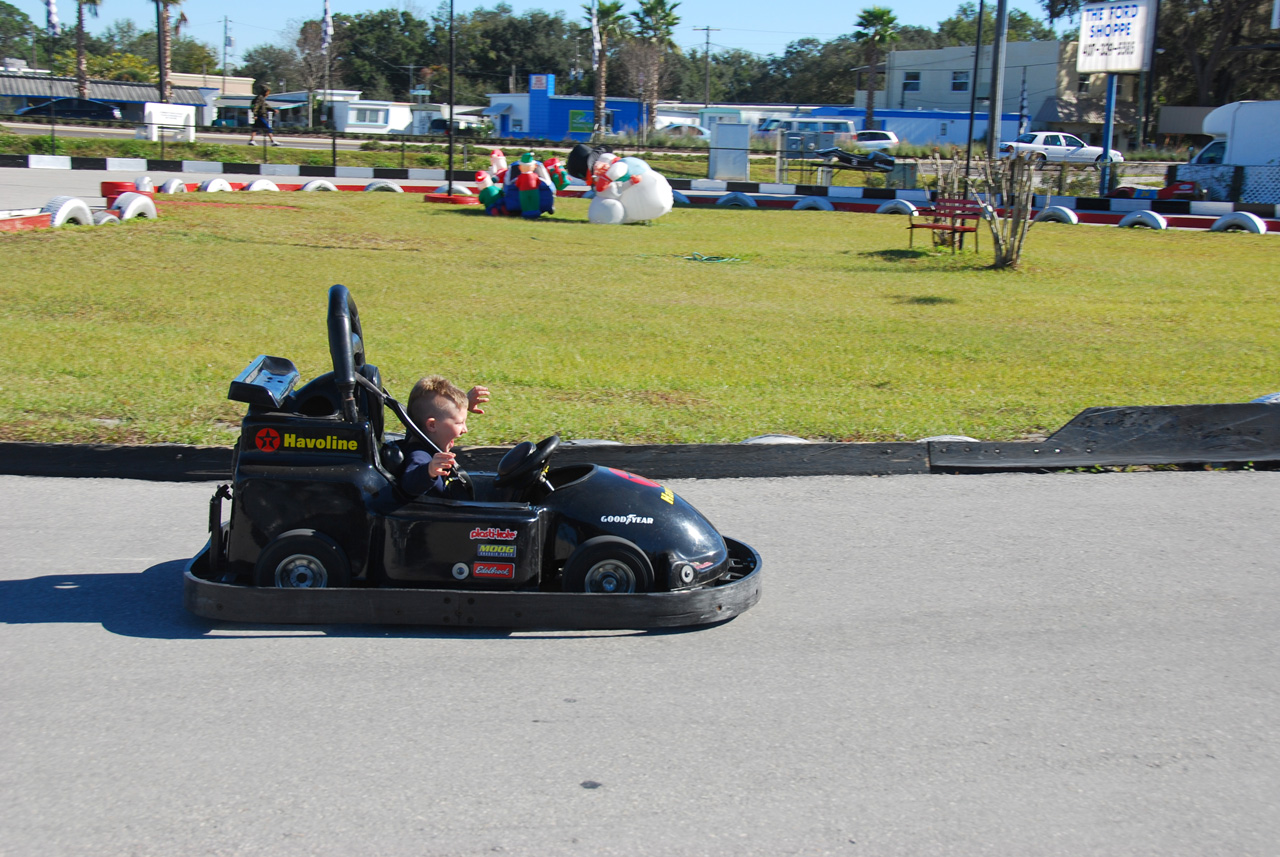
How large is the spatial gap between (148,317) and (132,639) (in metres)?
6.95

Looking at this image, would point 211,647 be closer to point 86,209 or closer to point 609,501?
point 609,501

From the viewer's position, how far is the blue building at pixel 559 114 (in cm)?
6119

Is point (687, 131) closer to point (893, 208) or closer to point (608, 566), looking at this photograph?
point (893, 208)

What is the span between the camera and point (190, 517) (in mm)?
5281

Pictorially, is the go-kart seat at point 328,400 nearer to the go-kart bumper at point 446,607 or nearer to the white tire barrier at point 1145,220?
the go-kart bumper at point 446,607

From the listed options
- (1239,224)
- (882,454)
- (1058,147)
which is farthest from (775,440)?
(1058,147)

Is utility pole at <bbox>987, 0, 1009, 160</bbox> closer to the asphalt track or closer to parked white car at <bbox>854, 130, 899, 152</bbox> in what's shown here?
the asphalt track

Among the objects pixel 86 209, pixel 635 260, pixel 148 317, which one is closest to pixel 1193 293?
pixel 635 260

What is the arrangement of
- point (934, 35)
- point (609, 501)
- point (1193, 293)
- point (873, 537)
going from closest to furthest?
point (609, 501), point (873, 537), point (1193, 293), point (934, 35)

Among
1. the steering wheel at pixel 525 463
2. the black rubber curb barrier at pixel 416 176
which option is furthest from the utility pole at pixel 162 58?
the steering wheel at pixel 525 463

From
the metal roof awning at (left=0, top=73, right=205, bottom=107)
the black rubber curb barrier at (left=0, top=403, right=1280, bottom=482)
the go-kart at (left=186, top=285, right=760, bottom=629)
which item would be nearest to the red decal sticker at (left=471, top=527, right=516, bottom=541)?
the go-kart at (left=186, top=285, right=760, bottom=629)

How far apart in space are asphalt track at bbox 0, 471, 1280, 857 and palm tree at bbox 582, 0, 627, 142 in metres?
47.7

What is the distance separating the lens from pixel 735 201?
27203 mm

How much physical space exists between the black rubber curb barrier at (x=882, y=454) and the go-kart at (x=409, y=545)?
184cm
